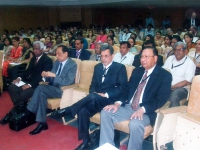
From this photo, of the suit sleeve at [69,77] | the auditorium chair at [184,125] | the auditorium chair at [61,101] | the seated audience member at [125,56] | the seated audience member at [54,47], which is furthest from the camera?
the seated audience member at [54,47]

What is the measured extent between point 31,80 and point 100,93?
1.59 m

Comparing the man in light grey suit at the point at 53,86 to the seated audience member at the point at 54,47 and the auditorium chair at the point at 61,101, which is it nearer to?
the auditorium chair at the point at 61,101

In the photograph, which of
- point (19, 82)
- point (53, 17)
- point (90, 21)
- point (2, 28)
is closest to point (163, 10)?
point (90, 21)

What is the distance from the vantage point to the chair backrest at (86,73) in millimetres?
3535

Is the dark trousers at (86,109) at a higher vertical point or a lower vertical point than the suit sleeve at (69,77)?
lower

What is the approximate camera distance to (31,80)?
13.2ft

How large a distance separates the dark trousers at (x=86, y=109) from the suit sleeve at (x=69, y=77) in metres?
0.78

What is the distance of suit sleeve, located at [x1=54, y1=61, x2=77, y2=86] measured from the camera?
3.52 meters

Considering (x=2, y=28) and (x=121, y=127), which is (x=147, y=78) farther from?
(x=2, y=28)

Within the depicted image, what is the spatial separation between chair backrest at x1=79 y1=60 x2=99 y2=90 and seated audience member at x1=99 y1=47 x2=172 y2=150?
2.88 ft

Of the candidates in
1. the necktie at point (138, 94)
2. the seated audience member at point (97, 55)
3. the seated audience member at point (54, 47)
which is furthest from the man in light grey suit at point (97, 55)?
the necktie at point (138, 94)

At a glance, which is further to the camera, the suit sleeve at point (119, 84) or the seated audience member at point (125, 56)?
the seated audience member at point (125, 56)

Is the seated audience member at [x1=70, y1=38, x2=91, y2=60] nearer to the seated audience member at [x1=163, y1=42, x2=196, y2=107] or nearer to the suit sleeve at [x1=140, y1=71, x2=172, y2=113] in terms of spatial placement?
the seated audience member at [x1=163, y1=42, x2=196, y2=107]

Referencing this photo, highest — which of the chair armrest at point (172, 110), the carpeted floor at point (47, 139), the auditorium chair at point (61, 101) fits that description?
the chair armrest at point (172, 110)
